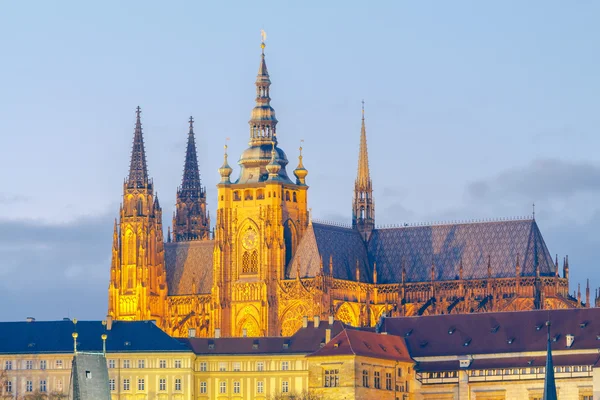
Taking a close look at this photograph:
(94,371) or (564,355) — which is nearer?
(94,371)

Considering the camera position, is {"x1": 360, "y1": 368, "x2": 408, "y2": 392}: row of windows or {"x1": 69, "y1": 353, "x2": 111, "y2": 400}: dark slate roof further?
{"x1": 360, "y1": 368, "x2": 408, "y2": 392}: row of windows

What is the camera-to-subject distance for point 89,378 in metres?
142

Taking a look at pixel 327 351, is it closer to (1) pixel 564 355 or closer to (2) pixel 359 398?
(2) pixel 359 398

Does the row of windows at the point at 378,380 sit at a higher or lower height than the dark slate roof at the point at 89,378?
higher

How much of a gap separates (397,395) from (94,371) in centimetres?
5997

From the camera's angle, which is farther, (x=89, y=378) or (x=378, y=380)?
(x=378, y=380)

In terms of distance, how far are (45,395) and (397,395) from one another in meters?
25.8

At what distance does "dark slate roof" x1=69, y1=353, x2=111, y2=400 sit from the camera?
141 metres

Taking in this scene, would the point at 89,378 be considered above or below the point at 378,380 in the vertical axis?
below

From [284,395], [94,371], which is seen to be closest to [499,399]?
[284,395]

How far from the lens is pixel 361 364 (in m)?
197

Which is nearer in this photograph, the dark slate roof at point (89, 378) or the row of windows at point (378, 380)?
the dark slate roof at point (89, 378)

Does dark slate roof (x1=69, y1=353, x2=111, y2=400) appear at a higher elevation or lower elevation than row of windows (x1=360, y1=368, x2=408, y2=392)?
lower

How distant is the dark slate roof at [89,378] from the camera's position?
141 metres
